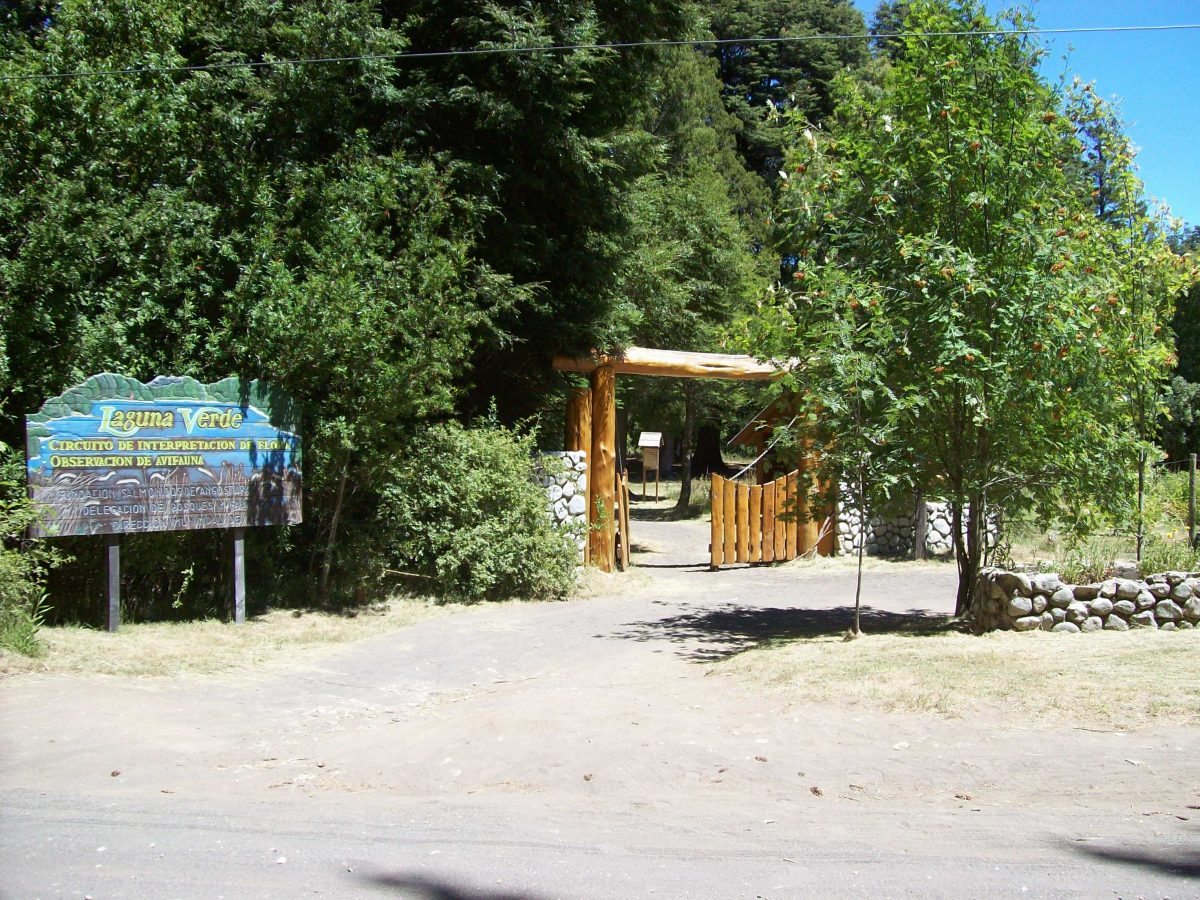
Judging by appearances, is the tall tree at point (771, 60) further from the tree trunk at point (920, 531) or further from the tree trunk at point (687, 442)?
the tree trunk at point (920, 531)

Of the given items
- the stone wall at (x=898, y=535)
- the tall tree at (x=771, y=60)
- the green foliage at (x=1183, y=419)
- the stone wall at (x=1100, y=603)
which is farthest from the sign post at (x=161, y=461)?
the tall tree at (x=771, y=60)

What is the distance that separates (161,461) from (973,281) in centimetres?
840

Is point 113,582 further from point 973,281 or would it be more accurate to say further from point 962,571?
point 962,571

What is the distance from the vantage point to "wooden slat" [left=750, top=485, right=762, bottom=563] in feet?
Answer: 58.2

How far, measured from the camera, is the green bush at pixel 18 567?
8.63 m

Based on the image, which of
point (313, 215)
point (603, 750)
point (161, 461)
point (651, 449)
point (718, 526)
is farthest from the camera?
point (651, 449)

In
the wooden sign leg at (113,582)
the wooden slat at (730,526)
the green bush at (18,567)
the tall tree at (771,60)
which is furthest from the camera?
the tall tree at (771,60)

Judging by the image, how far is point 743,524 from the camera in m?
17.7

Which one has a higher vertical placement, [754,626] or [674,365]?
[674,365]

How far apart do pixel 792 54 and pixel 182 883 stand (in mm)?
43015

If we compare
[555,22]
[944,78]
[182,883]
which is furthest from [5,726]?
[555,22]

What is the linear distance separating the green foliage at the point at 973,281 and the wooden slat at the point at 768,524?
6.52 m

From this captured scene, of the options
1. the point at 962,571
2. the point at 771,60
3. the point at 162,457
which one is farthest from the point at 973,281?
the point at 771,60

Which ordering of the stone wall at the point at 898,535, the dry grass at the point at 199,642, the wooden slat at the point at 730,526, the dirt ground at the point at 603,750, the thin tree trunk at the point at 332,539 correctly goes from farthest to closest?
the stone wall at the point at 898,535 < the wooden slat at the point at 730,526 < the thin tree trunk at the point at 332,539 < the dry grass at the point at 199,642 < the dirt ground at the point at 603,750
